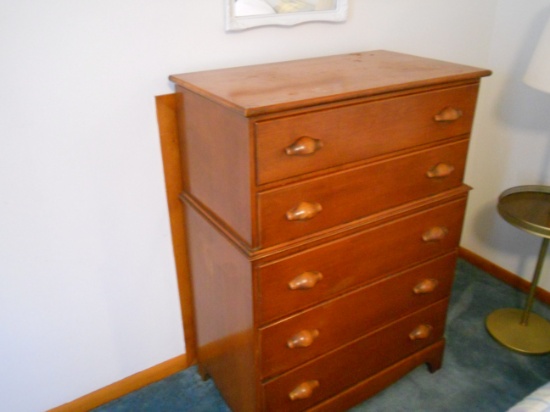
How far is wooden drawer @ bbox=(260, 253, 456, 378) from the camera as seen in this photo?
139 cm

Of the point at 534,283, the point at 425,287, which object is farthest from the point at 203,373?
the point at 534,283

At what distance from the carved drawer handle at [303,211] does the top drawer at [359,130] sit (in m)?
0.09

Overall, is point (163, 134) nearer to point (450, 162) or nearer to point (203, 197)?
point (203, 197)

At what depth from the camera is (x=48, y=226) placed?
144cm

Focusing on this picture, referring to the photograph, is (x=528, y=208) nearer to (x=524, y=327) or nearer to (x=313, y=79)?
(x=524, y=327)

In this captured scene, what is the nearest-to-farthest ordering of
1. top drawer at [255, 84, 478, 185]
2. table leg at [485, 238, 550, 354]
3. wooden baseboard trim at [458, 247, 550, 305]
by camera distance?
top drawer at [255, 84, 478, 185] → table leg at [485, 238, 550, 354] → wooden baseboard trim at [458, 247, 550, 305]

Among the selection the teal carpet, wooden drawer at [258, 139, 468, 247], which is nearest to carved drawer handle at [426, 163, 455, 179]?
wooden drawer at [258, 139, 468, 247]

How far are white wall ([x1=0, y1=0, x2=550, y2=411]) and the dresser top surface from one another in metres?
0.12

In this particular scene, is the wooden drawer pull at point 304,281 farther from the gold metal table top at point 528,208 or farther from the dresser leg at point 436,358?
the gold metal table top at point 528,208

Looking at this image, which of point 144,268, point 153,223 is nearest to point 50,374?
point 144,268

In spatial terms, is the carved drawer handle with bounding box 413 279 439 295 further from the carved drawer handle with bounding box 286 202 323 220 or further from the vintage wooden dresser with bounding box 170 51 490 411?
the carved drawer handle with bounding box 286 202 323 220

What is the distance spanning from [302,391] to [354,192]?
25.5 inches

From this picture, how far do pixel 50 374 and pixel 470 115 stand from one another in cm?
161

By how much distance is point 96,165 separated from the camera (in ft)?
4.76
